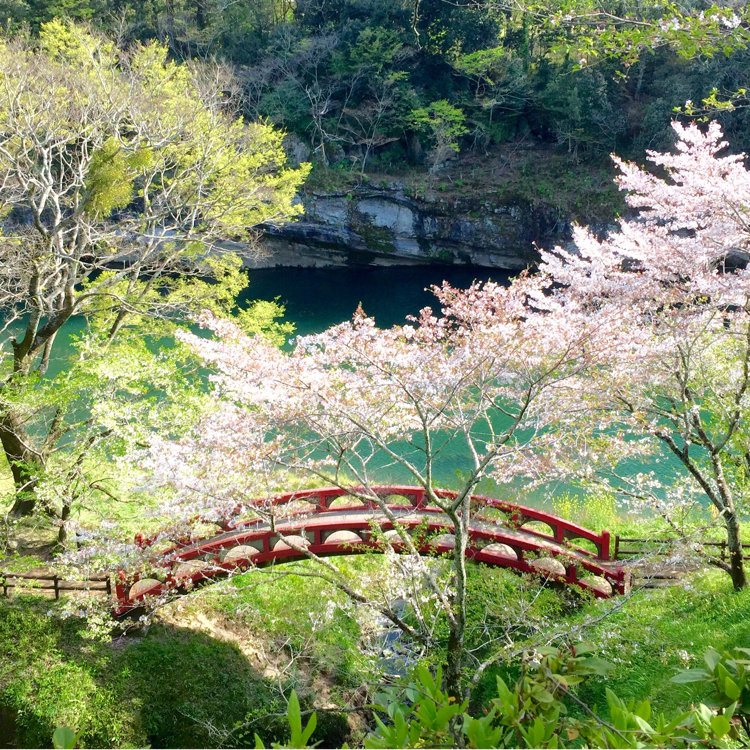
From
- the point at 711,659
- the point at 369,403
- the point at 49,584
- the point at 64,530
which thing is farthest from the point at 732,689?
the point at 49,584

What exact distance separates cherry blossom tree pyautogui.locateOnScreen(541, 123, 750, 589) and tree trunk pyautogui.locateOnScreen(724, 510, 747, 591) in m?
0.01

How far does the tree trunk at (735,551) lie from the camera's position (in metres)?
8.17

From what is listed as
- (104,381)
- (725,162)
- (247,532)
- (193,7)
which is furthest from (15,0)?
(725,162)

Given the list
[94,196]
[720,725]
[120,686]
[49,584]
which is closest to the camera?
[720,725]

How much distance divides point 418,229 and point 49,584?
2438 cm

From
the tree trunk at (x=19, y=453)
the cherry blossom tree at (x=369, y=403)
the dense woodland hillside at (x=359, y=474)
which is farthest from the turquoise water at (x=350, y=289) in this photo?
the cherry blossom tree at (x=369, y=403)

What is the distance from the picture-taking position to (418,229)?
30.5 metres

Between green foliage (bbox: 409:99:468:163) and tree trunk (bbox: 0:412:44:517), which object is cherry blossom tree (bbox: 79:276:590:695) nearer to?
tree trunk (bbox: 0:412:44:517)

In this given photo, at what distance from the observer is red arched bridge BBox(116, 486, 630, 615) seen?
9.61 m

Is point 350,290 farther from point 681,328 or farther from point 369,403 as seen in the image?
point 681,328

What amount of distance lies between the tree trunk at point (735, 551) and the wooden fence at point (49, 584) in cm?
891

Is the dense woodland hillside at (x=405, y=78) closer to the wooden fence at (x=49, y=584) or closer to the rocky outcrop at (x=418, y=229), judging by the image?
the rocky outcrop at (x=418, y=229)

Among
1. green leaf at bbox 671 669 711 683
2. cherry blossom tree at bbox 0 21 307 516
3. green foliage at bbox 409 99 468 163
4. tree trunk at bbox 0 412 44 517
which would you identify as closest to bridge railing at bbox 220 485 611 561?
tree trunk at bbox 0 412 44 517

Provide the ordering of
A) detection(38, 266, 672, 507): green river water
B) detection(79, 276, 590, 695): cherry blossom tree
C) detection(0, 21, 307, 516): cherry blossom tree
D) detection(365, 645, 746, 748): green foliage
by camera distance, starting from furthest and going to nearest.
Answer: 1. detection(38, 266, 672, 507): green river water
2. detection(0, 21, 307, 516): cherry blossom tree
3. detection(79, 276, 590, 695): cherry blossom tree
4. detection(365, 645, 746, 748): green foliage
